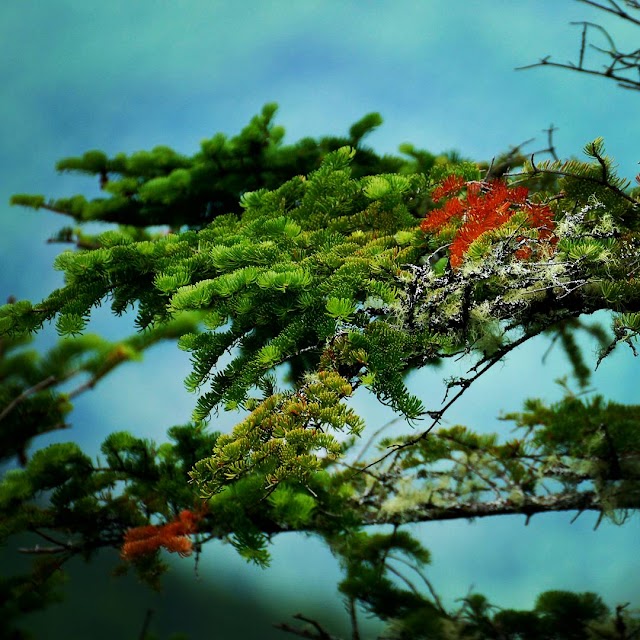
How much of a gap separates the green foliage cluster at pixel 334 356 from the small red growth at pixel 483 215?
7cm

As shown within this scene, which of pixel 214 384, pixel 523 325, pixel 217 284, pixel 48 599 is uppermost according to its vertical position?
pixel 523 325

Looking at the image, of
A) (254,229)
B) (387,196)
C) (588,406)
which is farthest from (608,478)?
(254,229)

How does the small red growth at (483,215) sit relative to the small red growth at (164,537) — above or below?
above

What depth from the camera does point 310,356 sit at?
4.89m

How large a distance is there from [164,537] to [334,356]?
1.65 m

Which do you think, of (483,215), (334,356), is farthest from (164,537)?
(483,215)

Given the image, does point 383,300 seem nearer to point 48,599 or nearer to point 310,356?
point 310,356

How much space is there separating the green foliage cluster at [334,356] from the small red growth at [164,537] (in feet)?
0.16

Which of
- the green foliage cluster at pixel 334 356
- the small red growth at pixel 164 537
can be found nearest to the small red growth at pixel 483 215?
the green foliage cluster at pixel 334 356

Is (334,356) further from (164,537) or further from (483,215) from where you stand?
(164,537)

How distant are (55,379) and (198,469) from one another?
23.1 inches

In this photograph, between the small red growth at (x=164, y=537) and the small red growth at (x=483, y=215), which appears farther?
the small red growth at (x=164, y=537)

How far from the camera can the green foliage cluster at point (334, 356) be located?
8.36ft

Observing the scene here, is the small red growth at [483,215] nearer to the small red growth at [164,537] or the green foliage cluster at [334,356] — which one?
the green foliage cluster at [334,356]
